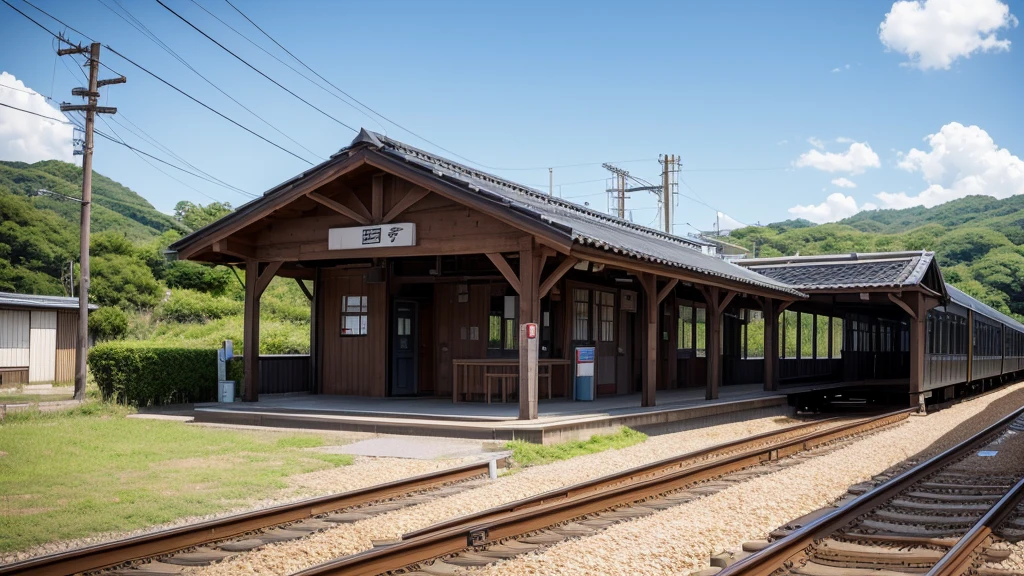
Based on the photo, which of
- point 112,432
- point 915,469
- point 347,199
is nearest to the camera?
point 915,469

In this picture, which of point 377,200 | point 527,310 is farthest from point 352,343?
point 527,310

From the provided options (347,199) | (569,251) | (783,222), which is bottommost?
(569,251)

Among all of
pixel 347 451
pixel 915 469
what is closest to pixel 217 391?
pixel 347 451

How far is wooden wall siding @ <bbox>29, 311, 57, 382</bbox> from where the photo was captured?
21.7 meters

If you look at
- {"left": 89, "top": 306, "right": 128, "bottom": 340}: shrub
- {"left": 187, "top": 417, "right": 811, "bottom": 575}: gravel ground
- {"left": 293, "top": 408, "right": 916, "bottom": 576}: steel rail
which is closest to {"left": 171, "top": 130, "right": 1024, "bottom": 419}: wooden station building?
{"left": 187, "top": 417, "right": 811, "bottom": 575}: gravel ground

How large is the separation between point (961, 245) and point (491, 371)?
93.7 meters

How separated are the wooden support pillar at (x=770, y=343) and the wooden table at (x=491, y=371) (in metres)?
7.67

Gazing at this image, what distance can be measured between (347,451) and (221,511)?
335cm

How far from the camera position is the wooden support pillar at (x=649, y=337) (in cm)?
1401

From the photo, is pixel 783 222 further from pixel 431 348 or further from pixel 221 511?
pixel 221 511

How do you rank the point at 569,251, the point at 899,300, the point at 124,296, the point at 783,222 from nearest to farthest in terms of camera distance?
the point at 569,251, the point at 899,300, the point at 124,296, the point at 783,222

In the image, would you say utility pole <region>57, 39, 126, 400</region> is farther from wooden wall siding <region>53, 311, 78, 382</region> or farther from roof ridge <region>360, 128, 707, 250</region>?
roof ridge <region>360, 128, 707, 250</region>

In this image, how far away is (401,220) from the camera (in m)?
13.2

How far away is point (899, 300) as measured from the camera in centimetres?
1877
